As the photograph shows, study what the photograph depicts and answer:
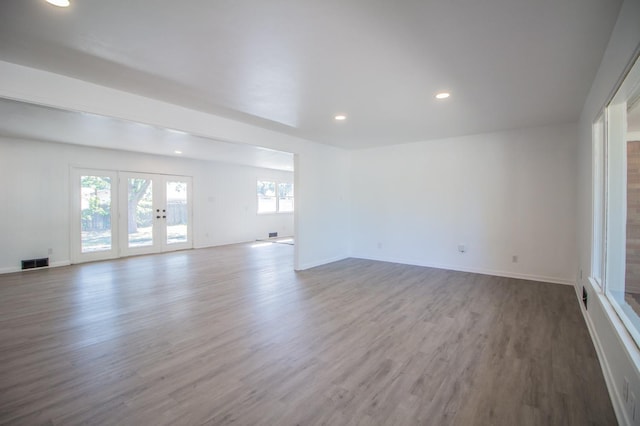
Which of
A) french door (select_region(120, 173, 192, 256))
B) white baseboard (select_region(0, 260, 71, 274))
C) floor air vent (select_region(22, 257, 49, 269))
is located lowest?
white baseboard (select_region(0, 260, 71, 274))

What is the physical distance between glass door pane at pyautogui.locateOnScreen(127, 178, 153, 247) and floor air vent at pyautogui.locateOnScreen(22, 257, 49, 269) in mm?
1568

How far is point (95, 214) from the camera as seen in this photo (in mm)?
6812

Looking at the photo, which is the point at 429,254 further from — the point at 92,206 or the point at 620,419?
the point at 92,206

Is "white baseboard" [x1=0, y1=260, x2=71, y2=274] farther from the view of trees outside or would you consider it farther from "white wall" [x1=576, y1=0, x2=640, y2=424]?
"white wall" [x1=576, y1=0, x2=640, y2=424]

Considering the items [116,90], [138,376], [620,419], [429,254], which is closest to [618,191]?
[620,419]

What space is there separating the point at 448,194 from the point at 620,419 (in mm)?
4352

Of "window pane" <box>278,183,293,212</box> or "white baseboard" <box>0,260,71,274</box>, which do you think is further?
"window pane" <box>278,183,293,212</box>

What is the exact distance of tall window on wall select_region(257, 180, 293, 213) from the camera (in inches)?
416

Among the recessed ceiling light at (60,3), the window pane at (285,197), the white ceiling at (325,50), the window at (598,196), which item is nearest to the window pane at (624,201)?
the window at (598,196)

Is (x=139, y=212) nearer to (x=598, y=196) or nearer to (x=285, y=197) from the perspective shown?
(x=285, y=197)

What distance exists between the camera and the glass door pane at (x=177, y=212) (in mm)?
8117

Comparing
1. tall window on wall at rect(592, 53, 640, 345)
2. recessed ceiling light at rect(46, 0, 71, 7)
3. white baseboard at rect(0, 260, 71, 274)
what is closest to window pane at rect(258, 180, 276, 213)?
white baseboard at rect(0, 260, 71, 274)

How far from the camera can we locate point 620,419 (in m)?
1.76

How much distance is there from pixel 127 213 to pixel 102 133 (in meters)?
2.63
